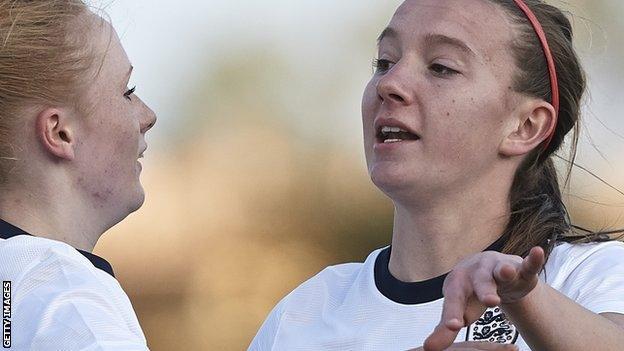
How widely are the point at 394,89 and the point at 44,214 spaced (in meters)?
0.81

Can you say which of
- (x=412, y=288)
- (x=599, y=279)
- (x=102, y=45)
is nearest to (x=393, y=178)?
(x=412, y=288)

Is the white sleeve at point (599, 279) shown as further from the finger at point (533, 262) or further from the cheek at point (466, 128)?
the finger at point (533, 262)

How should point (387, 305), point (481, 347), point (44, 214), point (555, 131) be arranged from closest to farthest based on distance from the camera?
point (481, 347), point (44, 214), point (387, 305), point (555, 131)

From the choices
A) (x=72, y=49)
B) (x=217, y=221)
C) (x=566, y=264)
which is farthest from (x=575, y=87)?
(x=217, y=221)

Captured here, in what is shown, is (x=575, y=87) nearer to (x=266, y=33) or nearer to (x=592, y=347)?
(x=592, y=347)

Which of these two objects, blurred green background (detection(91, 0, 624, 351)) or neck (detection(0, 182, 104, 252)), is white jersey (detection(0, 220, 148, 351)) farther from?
blurred green background (detection(91, 0, 624, 351))

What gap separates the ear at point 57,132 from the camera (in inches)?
107

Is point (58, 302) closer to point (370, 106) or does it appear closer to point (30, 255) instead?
point (30, 255)

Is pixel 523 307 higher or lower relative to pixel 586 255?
higher

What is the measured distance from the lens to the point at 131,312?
2561mm

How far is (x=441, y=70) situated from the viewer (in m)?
3.02

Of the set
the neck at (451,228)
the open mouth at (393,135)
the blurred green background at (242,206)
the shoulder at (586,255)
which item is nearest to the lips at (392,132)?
the open mouth at (393,135)

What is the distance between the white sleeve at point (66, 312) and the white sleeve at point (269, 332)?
2.26 feet

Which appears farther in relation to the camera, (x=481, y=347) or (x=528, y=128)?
(x=528, y=128)
